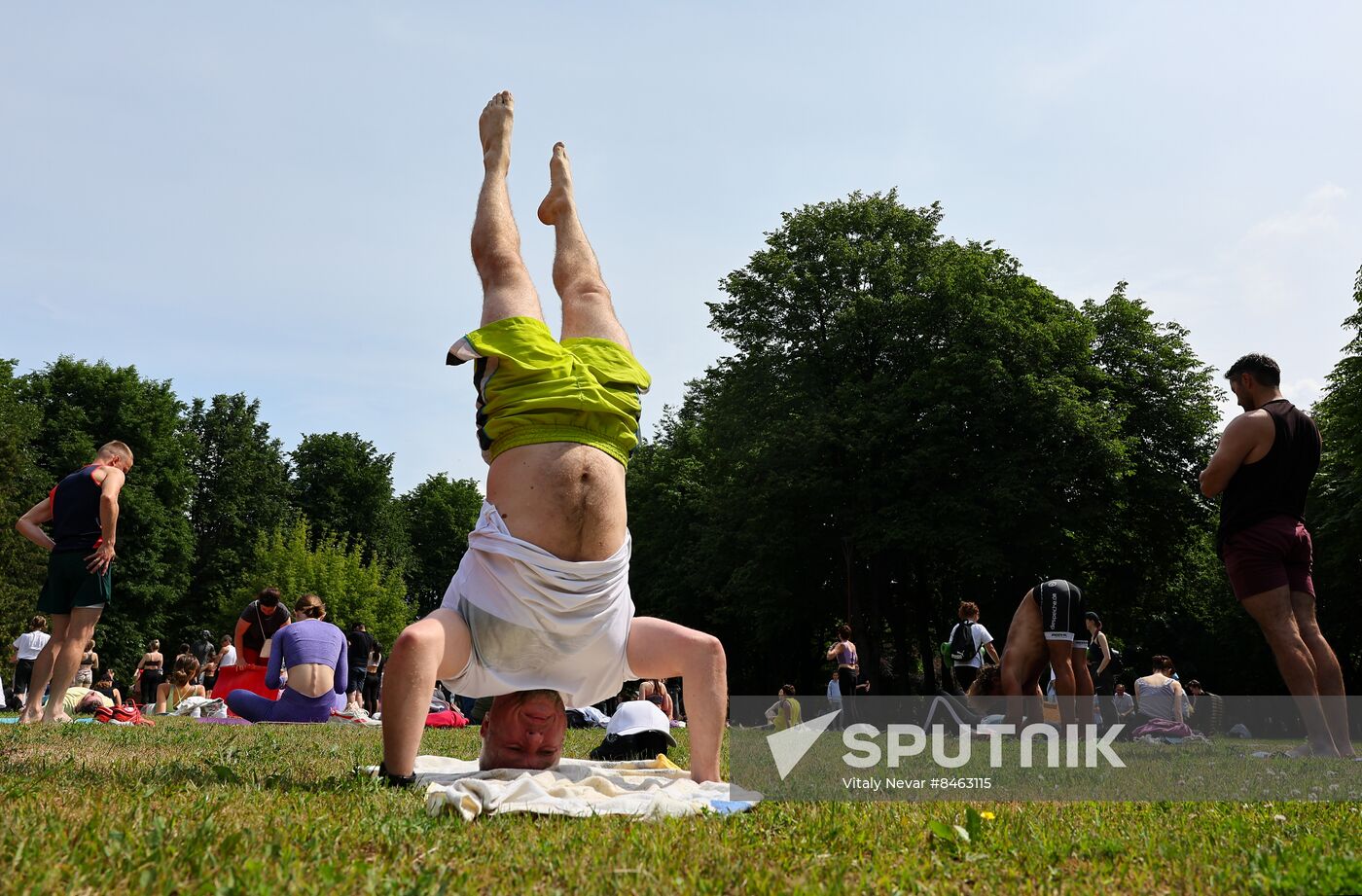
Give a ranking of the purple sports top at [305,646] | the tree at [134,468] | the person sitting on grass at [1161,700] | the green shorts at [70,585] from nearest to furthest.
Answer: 1. the green shorts at [70,585]
2. the purple sports top at [305,646]
3. the person sitting on grass at [1161,700]
4. the tree at [134,468]

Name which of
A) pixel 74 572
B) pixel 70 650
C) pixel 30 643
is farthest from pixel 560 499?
pixel 30 643

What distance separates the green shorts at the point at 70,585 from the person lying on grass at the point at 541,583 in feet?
18.2

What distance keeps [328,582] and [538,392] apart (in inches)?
1837

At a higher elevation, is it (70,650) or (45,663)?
(70,650)

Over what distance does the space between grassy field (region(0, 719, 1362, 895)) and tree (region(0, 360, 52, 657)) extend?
1507 inches

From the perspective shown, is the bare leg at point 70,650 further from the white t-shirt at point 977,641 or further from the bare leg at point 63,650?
the white t-shirt at point 977,641

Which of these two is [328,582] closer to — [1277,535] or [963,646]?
[963,646]

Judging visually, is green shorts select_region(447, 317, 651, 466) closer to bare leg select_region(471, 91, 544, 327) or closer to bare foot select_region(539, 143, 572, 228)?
bare leg select_region(471, 91, 544, 327)

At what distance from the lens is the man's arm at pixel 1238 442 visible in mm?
6602

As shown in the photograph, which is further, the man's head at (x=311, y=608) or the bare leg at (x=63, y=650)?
the man's head at (x=311, y=608)

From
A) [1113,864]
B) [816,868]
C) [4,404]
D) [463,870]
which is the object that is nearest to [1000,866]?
[1113,864]

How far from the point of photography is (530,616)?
4.11 m

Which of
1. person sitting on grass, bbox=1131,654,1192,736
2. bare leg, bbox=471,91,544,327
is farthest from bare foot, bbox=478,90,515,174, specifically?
person sitting on grass, bbox=1131,654,1192,736

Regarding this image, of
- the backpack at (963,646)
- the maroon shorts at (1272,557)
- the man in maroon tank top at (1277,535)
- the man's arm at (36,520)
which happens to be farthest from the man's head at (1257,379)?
the man's arm at (36,520)
